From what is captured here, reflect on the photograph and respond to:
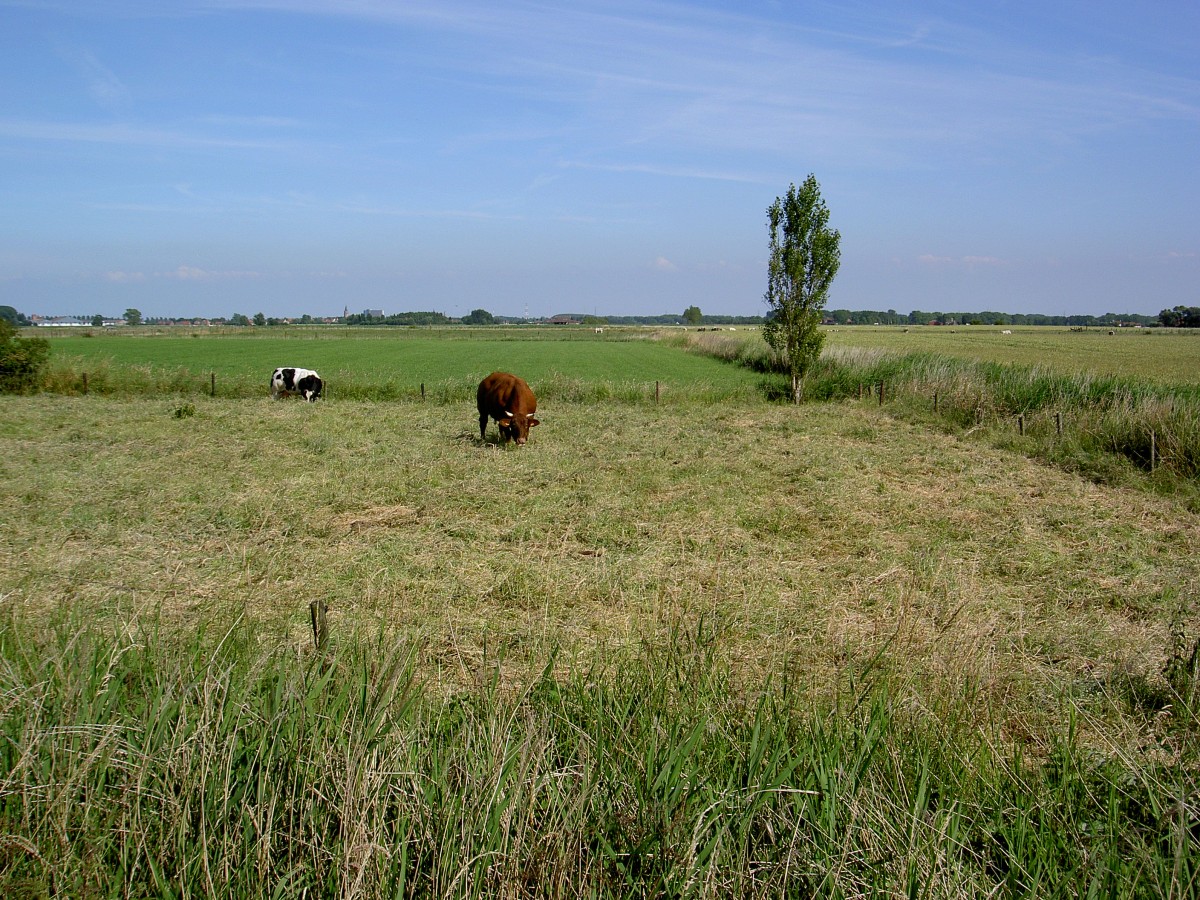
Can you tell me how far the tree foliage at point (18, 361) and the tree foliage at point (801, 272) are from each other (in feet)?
64.7

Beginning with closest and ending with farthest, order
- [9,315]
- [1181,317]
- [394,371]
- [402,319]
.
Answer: [394,371] → [9,315] → [1181,317] → [402,319]

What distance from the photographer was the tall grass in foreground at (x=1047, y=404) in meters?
11.8

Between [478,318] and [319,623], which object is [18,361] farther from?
[478,318]

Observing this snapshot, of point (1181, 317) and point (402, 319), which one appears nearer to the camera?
point (1181, 317)

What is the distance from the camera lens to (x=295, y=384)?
20000 millimetres

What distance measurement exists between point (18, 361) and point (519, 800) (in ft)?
75.8

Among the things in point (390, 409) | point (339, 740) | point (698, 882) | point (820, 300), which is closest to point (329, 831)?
point (339, 740)

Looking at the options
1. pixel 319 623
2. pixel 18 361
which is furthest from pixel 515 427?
pixel 18 361

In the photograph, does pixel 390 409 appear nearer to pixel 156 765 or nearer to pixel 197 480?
pixel 197 480

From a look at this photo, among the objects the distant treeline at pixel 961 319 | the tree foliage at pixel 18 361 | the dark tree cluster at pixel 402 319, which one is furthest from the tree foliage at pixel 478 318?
the tree foliage at pixel 18 361

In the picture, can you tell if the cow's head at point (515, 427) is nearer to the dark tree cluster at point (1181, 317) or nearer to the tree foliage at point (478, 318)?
the dark tree cluster at point (1181, 317)

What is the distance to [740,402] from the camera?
69.6 ft

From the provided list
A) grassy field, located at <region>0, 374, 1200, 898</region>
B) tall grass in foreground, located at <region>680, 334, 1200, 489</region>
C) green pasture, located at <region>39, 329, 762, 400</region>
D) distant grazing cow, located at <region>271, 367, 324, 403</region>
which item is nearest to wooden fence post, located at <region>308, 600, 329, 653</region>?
grassy field, located at <region>0, 374, 1200, 898</region>

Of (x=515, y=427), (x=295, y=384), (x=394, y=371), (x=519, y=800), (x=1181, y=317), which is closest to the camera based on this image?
(x=519, y=800)
